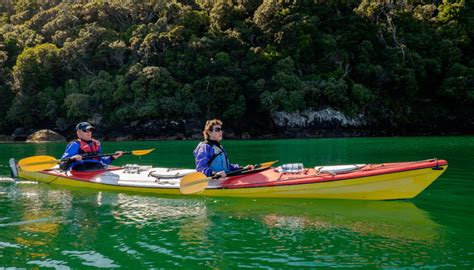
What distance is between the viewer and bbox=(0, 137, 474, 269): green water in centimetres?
571

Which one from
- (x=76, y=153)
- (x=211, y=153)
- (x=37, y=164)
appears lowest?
(x=37, y=164)

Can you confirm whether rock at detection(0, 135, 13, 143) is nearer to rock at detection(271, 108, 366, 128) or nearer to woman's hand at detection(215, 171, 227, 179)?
rock at detection(271, 108, 366, 128)

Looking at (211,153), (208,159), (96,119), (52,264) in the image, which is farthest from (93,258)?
(96,119)

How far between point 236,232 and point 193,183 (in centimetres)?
237

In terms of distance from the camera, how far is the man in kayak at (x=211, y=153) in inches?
379

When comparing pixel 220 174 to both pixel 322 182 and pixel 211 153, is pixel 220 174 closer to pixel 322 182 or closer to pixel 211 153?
pixel 211 153

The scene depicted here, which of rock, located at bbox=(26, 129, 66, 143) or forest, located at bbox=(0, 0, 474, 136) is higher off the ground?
forest, located at bbox=(0, 0, 474, 136)

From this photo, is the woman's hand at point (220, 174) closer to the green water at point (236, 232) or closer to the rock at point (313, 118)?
the green water at point (236, 232)

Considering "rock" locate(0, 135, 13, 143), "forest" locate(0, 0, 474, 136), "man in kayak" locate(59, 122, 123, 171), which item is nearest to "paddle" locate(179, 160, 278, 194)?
"man in kayak" locate(59, 122, 123, 171)

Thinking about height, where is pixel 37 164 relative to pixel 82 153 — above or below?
below

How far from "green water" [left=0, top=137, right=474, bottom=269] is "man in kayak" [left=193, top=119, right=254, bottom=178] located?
701 millimetres

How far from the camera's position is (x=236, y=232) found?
7141 mm

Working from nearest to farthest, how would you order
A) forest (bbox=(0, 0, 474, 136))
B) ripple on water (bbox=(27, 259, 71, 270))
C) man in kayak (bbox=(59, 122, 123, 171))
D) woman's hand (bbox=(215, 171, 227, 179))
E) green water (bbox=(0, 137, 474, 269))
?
ripple on water (bbox=(27, 259, 71, 270)), green water (bbox=(0, 137, 474, 269)), woman's hand (bbox=(215, 171, 227, 179)), man in kayak (bbox=(59, 122, 123, 171)), forest (bbox=(0, 0, 474, 136))

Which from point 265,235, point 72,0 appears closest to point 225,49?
point 72,0
